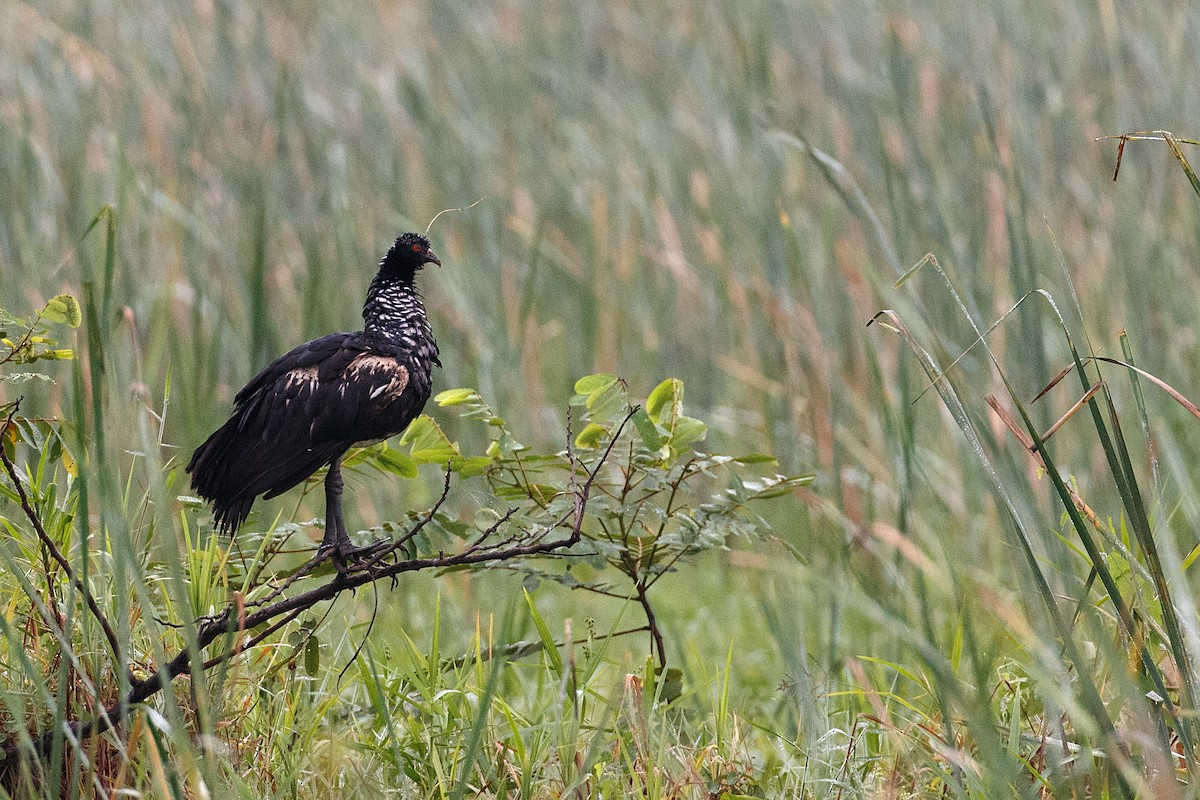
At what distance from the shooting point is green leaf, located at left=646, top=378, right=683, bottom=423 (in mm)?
1926

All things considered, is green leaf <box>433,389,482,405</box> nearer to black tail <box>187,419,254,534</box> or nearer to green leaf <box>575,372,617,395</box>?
green leaf <box>575,372,617,395</box>

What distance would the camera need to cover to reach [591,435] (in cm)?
201

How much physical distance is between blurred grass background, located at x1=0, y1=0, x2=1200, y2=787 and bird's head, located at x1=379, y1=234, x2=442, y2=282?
1.14 meters

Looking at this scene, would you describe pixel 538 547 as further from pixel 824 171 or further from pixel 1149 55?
pixel 1149 55

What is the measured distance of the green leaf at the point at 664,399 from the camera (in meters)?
1.93

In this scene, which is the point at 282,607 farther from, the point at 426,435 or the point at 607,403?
the point at 607,403

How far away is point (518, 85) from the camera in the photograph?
210 inches

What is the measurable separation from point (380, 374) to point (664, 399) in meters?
0.43

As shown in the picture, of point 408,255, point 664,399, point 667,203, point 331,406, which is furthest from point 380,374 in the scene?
point 667,203

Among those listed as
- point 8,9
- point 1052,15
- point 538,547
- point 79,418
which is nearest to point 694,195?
point 1052,15

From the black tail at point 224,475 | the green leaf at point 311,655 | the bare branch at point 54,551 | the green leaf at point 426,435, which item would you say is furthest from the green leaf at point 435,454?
the bare branch at point 54,551

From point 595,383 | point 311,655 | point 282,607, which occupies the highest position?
point 595,383

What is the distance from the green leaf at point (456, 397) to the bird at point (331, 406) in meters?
0.06

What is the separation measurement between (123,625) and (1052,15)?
5.11 metres
